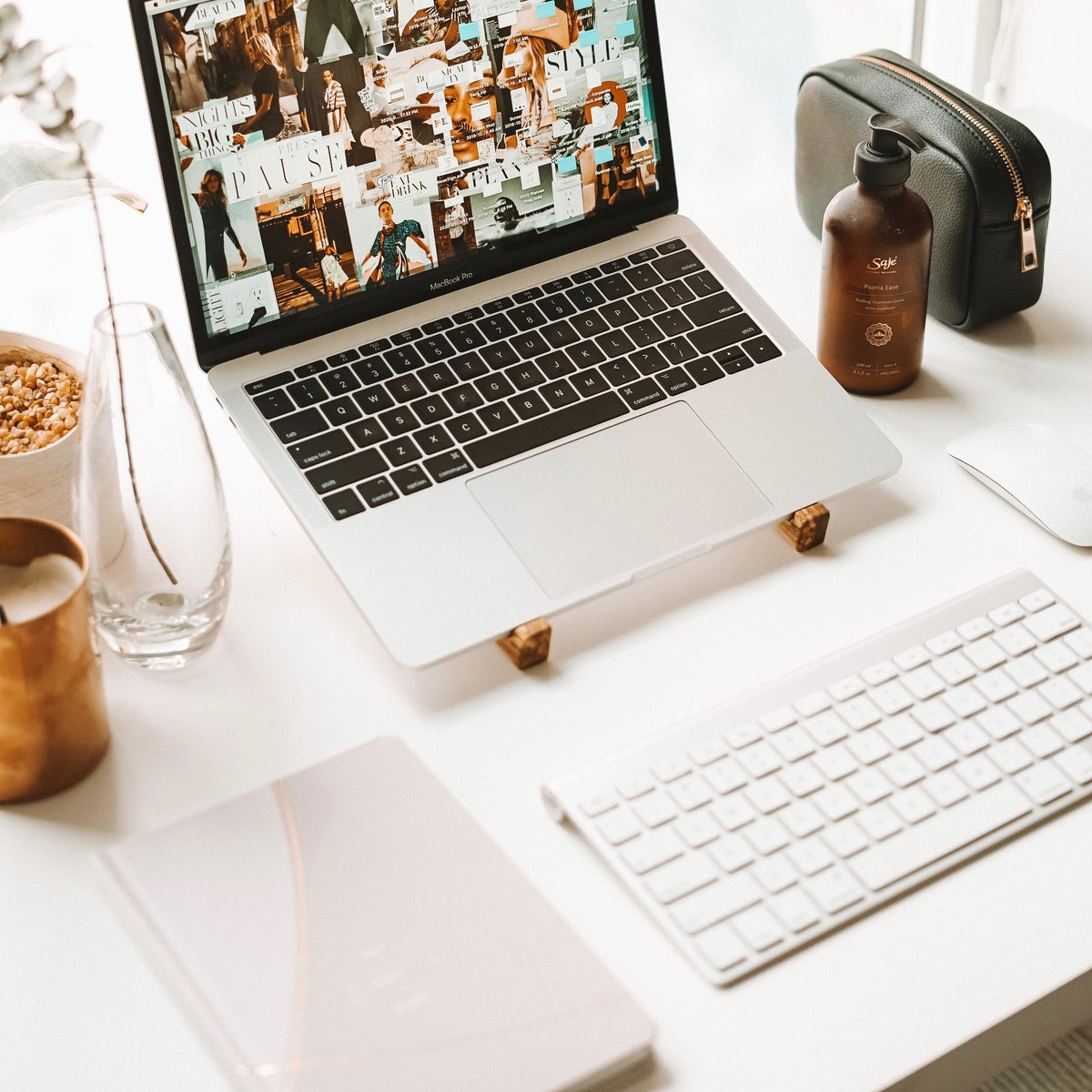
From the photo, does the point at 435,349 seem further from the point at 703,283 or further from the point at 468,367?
the point at 703,283

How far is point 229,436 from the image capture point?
93 centimetres

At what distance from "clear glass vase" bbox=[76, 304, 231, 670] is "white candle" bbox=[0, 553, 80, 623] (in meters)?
0.04

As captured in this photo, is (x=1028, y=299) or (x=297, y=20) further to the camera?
(x=1028, y=299)

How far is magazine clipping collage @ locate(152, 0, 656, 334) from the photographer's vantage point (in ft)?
2.53

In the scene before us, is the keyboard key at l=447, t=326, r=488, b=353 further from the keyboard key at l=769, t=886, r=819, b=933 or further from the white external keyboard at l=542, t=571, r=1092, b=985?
the keyboard key at l=769, t=886, r=819, b=933

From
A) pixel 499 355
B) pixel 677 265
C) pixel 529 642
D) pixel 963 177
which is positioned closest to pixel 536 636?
pixel 529 642

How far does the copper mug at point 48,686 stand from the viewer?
2.01 feet

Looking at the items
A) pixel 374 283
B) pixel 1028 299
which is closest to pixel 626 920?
pixel 374 283

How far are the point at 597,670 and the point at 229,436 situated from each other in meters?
0.34

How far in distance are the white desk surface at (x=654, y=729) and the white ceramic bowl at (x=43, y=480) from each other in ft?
0.32

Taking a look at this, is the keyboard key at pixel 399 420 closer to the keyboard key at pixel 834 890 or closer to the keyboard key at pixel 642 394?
the keyboard key at pixel 642 394

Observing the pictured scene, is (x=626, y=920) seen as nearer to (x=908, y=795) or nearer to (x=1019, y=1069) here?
(x=908, y=795)

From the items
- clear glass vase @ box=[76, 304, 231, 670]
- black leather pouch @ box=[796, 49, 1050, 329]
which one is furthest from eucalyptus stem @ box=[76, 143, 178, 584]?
black leather pouch @ box=[796, 49, 1050, 329]

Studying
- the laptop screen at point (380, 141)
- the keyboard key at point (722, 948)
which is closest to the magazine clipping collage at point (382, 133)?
the laptop screen at point (380, 141)
